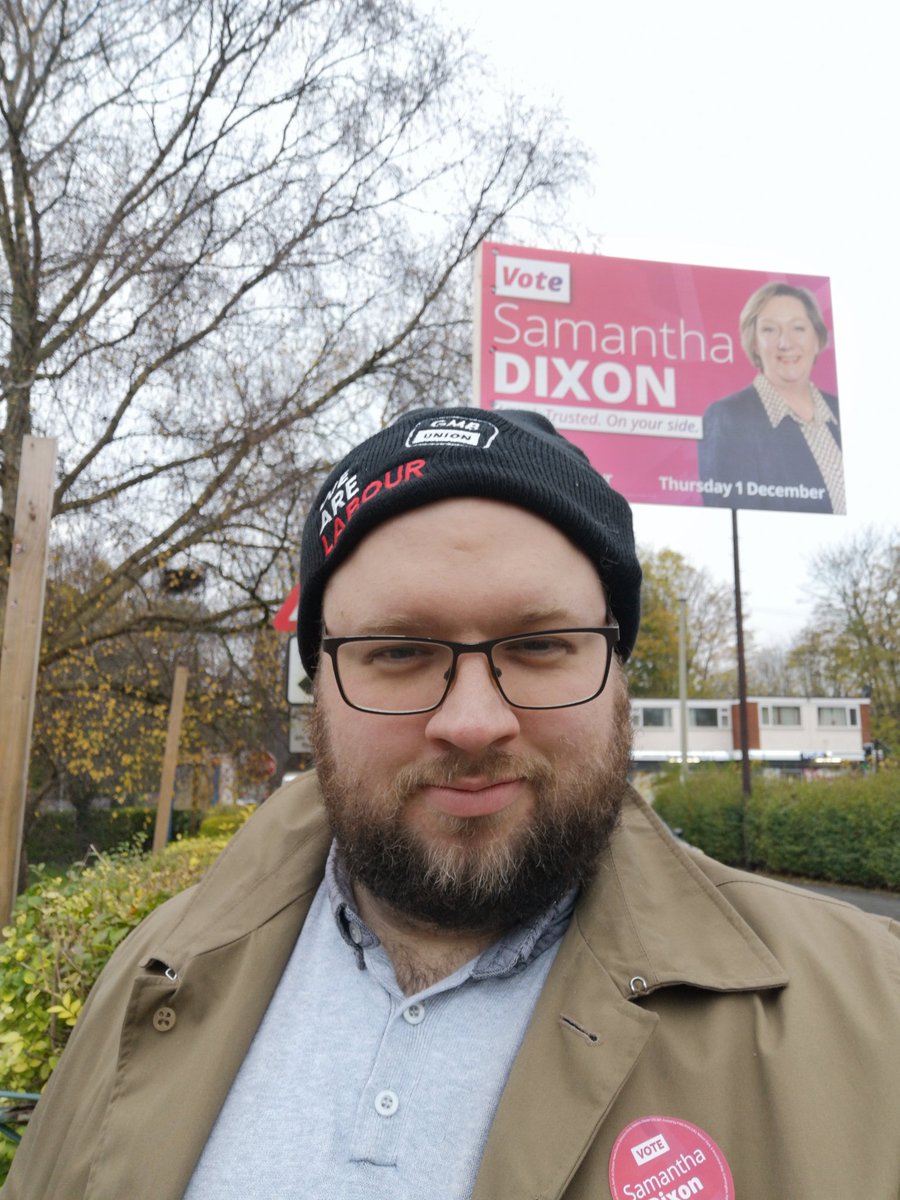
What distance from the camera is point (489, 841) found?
1.41 meters

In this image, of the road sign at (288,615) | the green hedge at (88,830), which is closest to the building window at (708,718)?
the green hedge at (88,830)

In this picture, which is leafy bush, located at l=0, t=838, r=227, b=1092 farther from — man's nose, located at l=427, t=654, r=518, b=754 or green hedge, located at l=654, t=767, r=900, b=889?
green hedge, located at l=654, t=767, r=900, b=889

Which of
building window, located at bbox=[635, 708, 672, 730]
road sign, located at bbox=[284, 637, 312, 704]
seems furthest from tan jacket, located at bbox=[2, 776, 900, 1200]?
building window, located at bbox=[635, 708, 672, 730]

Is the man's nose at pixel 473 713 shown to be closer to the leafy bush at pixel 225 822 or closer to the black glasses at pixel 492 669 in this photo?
the black glasses at pixel 492 669

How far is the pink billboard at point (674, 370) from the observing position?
777 cm

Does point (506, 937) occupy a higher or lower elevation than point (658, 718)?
higher

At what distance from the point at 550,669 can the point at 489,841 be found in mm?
283

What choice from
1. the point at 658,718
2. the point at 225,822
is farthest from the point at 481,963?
the point at 658,718

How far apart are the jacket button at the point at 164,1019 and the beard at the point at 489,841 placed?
40 cm

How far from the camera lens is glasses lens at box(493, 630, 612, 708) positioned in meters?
1.44

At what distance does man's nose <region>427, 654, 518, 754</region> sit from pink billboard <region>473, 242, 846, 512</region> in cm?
616

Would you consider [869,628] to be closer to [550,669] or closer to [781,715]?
[781,715]

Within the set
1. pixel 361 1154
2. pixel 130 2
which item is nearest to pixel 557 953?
pixel 361 1154

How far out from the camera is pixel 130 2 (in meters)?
7.58
